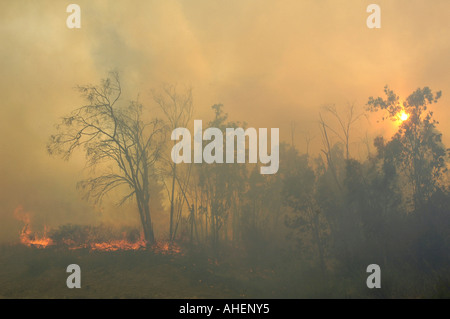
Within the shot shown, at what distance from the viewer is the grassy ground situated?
669 inches

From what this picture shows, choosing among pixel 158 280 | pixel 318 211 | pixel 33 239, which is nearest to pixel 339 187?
pixel 318 211

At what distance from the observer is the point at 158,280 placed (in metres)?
19.6

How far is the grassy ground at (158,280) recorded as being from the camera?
669 inches

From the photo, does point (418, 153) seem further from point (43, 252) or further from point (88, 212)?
point (88, 212)

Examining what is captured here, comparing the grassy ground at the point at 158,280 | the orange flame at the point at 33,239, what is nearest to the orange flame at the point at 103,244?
the orange flame at the point at 33,239

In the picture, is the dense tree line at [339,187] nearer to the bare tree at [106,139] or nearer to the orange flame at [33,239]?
the bare tree at [106,139]

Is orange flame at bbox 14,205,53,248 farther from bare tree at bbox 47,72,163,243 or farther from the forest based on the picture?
bare tree at bbox 47,72,163,243

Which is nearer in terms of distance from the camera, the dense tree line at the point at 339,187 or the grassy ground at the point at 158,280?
the grassy ground at the point at 158,280

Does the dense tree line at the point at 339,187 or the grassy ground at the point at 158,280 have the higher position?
the dense tree line at the point at 339,187

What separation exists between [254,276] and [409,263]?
38.2 ft

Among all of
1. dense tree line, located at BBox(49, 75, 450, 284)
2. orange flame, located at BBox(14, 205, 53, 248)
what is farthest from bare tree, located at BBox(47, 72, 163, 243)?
orange flame, located at BBox(14, 205, 53, 248)

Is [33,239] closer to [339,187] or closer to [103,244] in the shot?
[103,244]

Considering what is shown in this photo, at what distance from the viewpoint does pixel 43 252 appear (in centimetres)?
2345
